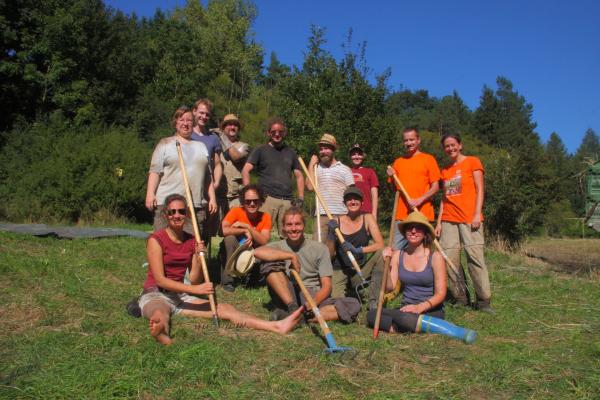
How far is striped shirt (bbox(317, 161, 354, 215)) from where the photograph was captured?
21.2 ft

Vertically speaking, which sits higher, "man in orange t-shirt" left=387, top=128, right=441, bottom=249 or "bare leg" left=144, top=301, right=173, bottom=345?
"man in orange t-shirt" left=387, top=128, right=441, bottom=249

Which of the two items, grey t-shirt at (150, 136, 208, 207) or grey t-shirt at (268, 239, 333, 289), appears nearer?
grey t-shirt at (268, 239, 333, 289)

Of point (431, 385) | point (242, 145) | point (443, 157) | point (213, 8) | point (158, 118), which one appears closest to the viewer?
Result: point (431, 385)

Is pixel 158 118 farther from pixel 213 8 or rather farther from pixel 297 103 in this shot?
pixel 297 103

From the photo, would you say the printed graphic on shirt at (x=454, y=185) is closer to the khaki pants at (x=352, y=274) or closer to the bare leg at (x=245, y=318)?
the khaki pants at (x=352, y=274)

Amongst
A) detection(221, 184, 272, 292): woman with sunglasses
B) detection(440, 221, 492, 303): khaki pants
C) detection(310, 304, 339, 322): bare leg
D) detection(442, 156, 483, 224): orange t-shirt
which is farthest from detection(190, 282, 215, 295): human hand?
detection(442, 156, 483, 224): orange t-shirt

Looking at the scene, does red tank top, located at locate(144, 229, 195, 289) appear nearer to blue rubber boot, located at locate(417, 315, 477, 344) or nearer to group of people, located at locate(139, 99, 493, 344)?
group of people, located at locate(139, 99, 493, 344)

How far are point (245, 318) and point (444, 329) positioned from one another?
5.48 feet

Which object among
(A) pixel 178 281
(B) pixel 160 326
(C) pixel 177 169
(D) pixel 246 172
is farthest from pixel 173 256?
(D) pixel 246 172

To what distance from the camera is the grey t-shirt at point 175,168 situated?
18.5ft

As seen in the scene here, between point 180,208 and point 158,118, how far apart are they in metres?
28.9

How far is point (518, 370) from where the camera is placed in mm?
3535

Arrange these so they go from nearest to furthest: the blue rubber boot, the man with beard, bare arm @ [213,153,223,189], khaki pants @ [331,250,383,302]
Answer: the blue rubber boot → khaki pants @ [331,250,383,302] → bare arm @ [213,153,223,189] → the man with beard

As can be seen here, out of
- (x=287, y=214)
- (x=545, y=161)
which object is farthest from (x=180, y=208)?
(x=545, y=161)
